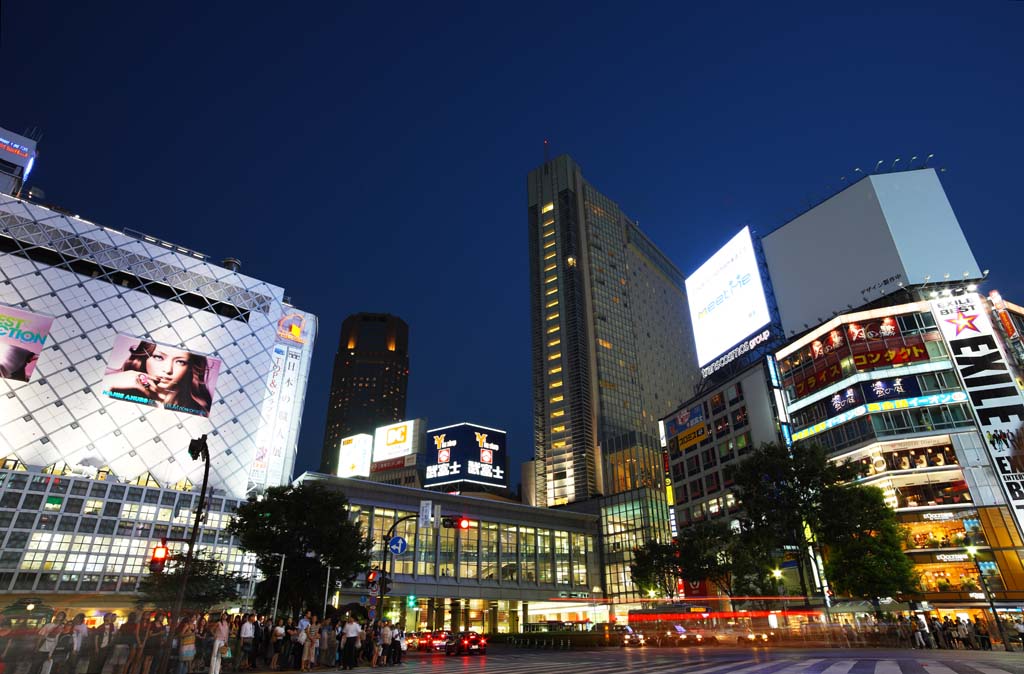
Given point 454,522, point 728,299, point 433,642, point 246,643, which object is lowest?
point 433,642

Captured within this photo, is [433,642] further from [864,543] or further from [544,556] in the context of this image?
[544,556]

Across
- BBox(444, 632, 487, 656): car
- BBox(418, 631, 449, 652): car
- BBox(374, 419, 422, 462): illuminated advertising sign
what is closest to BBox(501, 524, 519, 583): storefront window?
BBox(374, 419, 422, 462): illuminated advertising sign

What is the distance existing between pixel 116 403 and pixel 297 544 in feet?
129

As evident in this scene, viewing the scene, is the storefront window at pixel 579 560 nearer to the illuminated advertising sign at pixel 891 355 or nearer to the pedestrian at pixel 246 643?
the illuminated advertising sign at pixel 891 355

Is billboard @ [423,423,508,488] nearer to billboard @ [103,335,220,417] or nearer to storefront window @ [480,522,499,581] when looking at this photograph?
storefront window @ [480,522,499,581]

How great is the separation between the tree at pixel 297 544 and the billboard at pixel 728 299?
4972 cm

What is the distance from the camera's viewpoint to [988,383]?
180 feet

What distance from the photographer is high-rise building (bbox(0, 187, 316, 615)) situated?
57.5 meters

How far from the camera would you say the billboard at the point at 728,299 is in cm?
6719

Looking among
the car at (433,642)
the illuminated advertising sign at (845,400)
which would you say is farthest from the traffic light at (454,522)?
the illuminated advertising sign at (845,400)

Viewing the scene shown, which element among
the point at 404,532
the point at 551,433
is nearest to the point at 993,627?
the point at 404,532

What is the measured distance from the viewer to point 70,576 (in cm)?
5634

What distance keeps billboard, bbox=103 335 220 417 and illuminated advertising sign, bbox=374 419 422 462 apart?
3143cm

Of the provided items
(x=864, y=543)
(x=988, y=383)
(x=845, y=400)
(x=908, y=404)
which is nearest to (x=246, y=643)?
(x=864, y=543)
